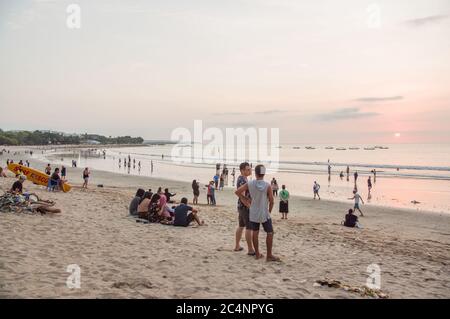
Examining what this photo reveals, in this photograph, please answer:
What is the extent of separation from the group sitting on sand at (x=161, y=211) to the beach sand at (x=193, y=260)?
17.9 inches

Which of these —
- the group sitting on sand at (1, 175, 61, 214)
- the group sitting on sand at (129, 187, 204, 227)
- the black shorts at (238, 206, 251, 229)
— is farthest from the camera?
the group sitting on sand at (129, 187, 204, 227)

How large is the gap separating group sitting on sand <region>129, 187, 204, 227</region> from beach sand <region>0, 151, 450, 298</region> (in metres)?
0.45

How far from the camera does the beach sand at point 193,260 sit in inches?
212

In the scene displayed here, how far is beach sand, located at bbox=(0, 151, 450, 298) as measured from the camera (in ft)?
17.7

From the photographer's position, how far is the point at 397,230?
13492 mm

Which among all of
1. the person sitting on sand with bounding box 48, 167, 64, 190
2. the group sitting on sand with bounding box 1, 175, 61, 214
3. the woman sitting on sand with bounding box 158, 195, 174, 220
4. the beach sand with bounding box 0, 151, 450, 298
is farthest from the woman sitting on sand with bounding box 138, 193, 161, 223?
the person sitting on sand with bounding box 48, 167, 64, 190

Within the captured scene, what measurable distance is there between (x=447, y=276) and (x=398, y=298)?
2.25 meters
